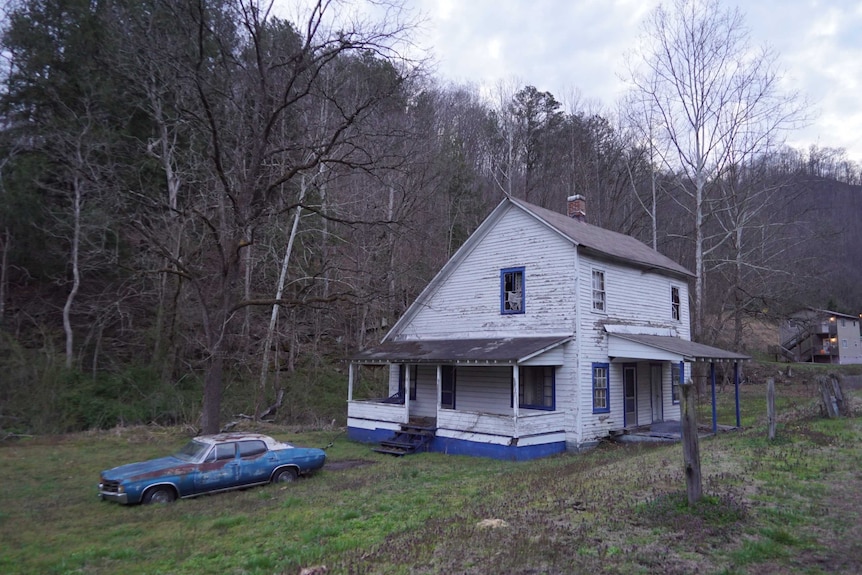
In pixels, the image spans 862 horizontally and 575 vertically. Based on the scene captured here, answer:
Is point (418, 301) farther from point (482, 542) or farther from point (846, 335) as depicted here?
point (846, 335)

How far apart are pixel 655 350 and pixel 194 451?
13.0m

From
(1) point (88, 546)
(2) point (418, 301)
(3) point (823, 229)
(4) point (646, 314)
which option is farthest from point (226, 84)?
(3) point (823, 229)

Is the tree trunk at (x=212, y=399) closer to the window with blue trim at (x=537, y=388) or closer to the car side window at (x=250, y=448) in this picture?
the car side window at (x=250, y=448)

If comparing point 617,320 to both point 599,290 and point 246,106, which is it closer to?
point 599,290

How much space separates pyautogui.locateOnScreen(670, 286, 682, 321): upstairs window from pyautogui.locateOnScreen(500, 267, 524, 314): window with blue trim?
23.3 ft

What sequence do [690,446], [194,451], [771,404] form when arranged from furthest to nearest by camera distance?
[771,404]
[194,451]
[690,446]

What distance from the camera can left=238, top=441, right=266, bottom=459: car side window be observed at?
40.1 ft

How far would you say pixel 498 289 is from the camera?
18953 millimetres

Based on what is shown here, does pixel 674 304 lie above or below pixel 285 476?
above

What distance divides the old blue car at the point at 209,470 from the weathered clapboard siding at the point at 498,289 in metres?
7.74

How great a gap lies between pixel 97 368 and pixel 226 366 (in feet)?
17.8

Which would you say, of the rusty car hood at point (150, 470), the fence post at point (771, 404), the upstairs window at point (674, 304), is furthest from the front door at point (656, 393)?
the rusty car hood at point (150, 470)

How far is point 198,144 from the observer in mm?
24688

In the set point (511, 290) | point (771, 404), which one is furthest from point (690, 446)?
point (511, 290)
